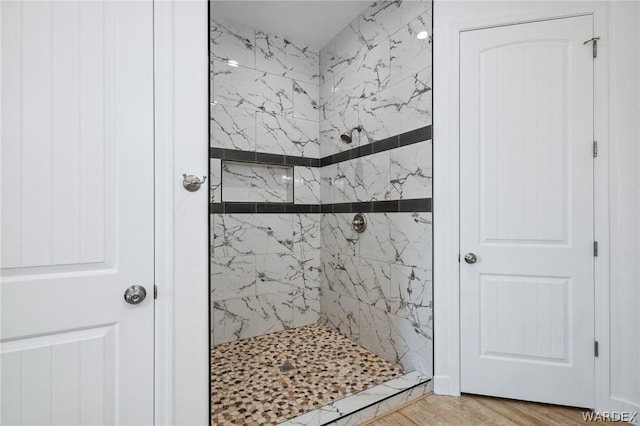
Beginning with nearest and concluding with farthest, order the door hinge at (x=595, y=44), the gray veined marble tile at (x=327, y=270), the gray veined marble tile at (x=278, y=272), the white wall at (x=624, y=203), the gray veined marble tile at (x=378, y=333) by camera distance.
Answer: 1. the white wall at (x=624, y=203)
2. the door hinge at (x=595, y=44)
3. the gray veined marble tile at (x=378, y=333)
4. the gray veined marble tile at (x=278, y=272)
5. the gray veined marble tile at (x=327, y=270)

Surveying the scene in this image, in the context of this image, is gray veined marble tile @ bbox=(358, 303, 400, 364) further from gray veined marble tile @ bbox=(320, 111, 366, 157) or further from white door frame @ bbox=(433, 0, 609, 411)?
gray veined marble tile @ bbox=(320, 111, 366, 157)

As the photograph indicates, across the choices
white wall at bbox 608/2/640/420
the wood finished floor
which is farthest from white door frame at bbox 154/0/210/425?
white wall at bbox 608/2/640/420

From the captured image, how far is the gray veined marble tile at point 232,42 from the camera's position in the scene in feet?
9.50

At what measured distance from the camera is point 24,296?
3.31 feet

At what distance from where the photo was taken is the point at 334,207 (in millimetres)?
3186

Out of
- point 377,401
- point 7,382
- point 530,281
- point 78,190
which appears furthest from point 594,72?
point 7,382

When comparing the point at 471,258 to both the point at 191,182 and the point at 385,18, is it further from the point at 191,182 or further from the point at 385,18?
the point at 385,18

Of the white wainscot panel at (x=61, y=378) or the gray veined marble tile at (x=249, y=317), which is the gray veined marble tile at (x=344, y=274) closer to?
the gray veined marble tile at (x=249, y=317)

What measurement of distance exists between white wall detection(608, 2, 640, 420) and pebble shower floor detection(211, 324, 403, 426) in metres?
1.32

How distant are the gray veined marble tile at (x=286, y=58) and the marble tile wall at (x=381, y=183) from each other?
131mm

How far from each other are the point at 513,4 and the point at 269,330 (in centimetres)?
330

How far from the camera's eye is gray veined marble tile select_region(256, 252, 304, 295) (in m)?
3.09

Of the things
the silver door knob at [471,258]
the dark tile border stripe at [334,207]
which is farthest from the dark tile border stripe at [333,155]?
the silver door knob at [471,258]

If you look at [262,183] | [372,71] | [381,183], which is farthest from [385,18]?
[262,183]
